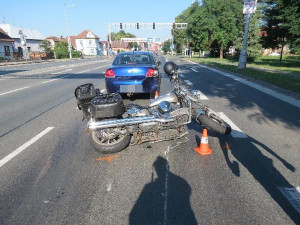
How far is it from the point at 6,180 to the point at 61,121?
276 centimetres

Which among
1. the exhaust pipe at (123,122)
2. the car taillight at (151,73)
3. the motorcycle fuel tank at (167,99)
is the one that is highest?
the car taillight at (151,73)

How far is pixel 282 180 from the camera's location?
3123mm

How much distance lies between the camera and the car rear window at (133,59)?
7.37m

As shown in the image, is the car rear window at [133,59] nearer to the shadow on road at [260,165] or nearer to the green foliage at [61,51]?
the shadow on road at [260,165]

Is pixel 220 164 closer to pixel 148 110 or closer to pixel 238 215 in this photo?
pixel 238 215

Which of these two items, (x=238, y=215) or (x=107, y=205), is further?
(x=107, y=205)

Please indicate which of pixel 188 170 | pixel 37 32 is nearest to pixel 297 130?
pixel 188 170

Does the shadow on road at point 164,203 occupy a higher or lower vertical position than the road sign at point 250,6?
lower

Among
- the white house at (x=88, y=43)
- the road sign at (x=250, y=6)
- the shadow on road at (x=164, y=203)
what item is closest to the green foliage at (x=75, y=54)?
the white house at (x=88, y=43)

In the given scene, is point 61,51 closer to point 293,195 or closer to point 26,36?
point 26,36

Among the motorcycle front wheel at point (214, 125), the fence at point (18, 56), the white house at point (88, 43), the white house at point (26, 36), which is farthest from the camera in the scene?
the white house at point (88, 43)

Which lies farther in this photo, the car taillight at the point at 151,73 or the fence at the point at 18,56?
the fence at the point at 18,56

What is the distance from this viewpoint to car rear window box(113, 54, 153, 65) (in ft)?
24.2

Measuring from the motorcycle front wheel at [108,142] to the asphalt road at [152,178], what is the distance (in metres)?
0.15
